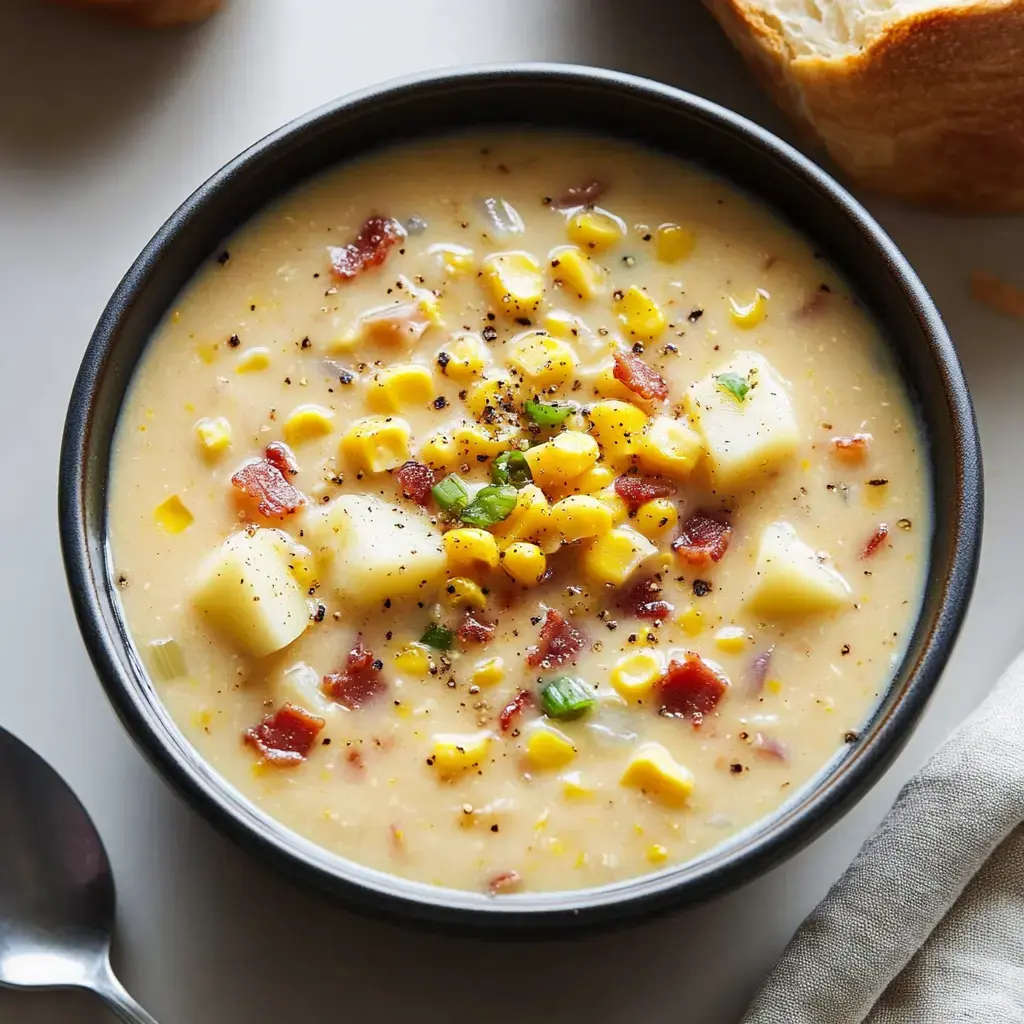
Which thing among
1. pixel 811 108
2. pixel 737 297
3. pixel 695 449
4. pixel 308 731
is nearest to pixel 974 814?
pixel 695 449

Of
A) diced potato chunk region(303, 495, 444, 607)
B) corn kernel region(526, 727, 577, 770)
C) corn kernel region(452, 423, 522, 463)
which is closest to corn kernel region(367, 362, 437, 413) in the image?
corn kernel region(452, 423, 522, 463)

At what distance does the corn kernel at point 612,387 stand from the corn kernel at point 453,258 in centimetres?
41

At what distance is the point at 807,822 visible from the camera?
2762 mm

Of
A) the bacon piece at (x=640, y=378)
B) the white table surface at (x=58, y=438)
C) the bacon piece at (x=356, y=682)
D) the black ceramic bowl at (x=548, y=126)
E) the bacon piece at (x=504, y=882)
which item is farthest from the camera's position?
the white table surface at (x=58, y=438)

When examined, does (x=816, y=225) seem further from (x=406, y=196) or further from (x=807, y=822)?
(x=807, y=822)

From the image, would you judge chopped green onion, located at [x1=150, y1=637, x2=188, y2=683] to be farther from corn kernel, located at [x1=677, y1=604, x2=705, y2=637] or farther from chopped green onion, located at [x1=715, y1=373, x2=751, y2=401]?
chopped green onion, located at [x1=715, y1=373, x2=751, y2=401]

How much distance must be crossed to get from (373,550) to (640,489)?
58cm

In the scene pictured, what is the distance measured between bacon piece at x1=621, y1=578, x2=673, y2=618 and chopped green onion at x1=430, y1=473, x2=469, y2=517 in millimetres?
397

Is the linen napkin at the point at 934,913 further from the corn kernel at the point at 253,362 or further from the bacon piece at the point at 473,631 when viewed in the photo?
the corn kernel at the point at 253,362

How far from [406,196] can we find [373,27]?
2.55 feet

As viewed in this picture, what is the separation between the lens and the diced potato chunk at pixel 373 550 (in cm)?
299

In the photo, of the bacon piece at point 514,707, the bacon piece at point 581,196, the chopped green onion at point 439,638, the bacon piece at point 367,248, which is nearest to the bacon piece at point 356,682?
the chopped green onion at point 439,638

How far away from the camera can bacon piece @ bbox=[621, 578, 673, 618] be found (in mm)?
3012

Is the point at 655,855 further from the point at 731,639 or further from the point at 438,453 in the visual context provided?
the point at 438,453
